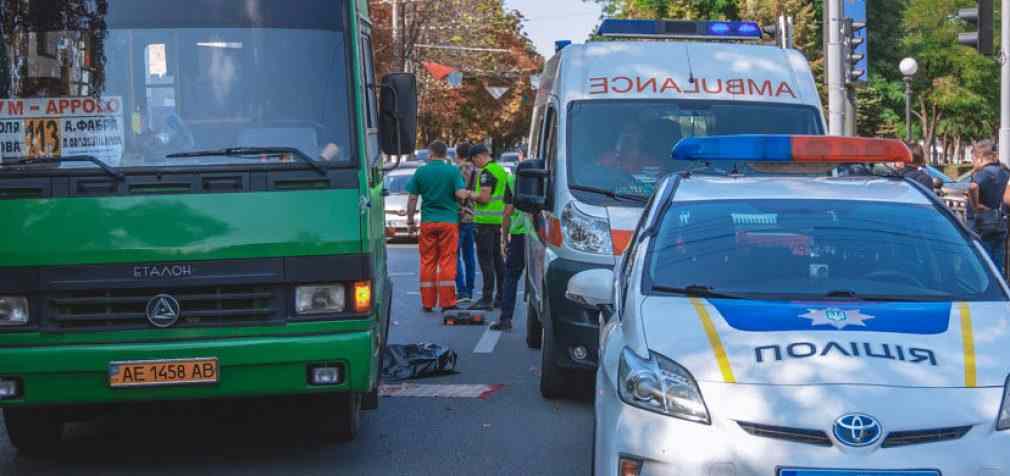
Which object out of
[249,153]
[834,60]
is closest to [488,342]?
[249,153]

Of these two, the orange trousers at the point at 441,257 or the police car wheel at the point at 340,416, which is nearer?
the police car wheel at the point at 340,416

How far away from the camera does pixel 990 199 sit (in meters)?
14.3

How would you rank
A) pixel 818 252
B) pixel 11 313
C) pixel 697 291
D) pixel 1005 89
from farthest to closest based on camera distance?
pixel 1005 89
pixel 11 313
pixel 818 252
pixel 697 291

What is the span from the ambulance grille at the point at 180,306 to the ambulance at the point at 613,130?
8.11 ft

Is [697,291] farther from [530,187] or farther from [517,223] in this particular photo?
[517,223]

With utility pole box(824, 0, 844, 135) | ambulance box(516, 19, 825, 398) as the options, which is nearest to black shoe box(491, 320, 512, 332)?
ambulance box(516, 19, 825, 398)

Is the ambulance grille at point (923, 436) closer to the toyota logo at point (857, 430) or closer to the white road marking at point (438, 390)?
the toyota logo at point (857, 430)

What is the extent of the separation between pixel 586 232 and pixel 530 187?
679mm

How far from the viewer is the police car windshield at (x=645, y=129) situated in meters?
9.71

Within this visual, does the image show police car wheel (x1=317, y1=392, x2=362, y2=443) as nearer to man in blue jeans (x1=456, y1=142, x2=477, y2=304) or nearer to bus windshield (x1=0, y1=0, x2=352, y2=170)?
bus windshield (x1=0, y1=0, x2=352, y2=170)

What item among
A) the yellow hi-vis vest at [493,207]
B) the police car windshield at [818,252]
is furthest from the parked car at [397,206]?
the police car windshield at [818,252]

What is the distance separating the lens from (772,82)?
10383 mm

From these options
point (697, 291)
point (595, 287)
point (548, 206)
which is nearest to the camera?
point (697, 291)

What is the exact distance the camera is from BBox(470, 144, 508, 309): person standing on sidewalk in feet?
51.5
